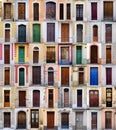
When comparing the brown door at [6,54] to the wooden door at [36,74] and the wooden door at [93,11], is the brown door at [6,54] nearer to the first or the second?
the wooden door at [36,74]

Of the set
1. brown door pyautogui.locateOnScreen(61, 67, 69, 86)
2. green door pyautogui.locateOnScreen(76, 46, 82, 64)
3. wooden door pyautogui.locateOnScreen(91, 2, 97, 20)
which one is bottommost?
brown door pyautogui.locateOnScreen(61, 67, 69, 86)

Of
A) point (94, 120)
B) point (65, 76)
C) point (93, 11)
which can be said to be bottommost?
point (94, 120)

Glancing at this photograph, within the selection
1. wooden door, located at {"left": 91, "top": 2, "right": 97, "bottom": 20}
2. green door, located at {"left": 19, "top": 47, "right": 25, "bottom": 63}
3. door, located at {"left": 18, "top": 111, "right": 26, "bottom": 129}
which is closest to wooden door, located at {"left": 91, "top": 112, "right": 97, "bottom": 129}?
door, located at {"left": 18, "top": 111, "right": 26, "bottom": 129}

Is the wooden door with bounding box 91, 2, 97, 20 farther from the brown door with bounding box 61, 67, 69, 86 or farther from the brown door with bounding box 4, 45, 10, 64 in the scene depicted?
the brown door with bounding box 4, 45, 10, 64

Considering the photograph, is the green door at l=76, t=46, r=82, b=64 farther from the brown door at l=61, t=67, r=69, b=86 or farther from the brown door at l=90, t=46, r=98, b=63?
the brown door at l=61, t=67, r=69, b=86

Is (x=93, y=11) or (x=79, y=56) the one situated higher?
(x=93, y=11)

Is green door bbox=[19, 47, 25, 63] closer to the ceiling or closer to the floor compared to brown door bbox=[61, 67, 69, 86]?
closer to the ceiling

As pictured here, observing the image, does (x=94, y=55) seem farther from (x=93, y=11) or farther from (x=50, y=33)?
(x=50, y=33)

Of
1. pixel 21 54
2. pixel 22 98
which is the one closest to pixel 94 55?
pixel 21 54

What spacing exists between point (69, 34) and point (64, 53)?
93cm

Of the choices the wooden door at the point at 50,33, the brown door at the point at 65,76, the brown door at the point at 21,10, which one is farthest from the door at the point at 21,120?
the brown door at the point at 21,10

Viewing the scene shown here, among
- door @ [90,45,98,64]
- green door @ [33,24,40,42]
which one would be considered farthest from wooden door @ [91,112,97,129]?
green door @ [33,24,40,42]

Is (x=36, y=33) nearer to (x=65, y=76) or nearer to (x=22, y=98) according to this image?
(x=65, y=76)

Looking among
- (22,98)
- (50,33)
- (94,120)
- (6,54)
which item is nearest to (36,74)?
(22,98)
